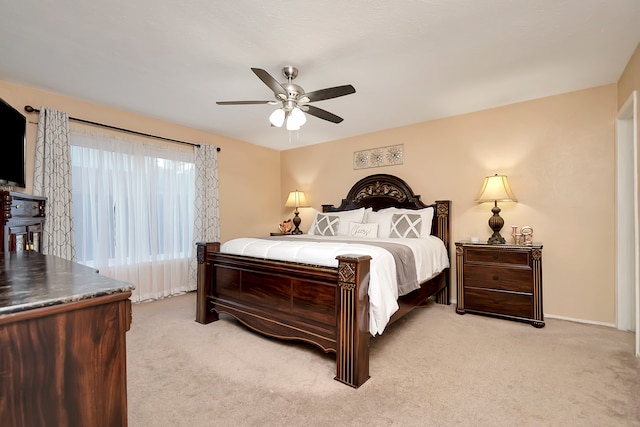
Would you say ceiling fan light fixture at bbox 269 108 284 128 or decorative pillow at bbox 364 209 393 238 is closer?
ceiling fan light fixture at bbox 269 108 284 128

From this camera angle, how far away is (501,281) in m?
3.25

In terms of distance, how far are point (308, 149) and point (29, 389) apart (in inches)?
204

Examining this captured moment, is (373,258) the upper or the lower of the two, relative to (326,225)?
lower

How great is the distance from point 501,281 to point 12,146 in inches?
193

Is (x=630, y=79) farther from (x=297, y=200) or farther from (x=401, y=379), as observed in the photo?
(x=297, y=200)

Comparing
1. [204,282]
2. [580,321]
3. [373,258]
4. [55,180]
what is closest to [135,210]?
[55,180]

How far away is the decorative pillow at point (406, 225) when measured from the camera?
374cm

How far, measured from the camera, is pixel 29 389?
2.24ft

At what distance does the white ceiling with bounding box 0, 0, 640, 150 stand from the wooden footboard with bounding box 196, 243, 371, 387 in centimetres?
165

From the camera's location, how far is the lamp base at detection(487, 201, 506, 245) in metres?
3.39

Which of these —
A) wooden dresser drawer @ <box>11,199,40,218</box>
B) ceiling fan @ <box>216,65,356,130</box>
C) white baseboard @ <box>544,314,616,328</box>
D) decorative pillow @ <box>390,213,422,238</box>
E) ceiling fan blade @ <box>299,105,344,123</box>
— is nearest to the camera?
wooden dresser drawer @ <box>11,199,40,218</box>

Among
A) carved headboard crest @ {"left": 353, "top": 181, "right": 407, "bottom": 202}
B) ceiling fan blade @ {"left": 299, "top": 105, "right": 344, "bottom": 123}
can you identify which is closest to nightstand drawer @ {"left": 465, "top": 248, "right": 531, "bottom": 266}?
carved headboard crest @ {"left": 353, "top": 181, "right": 407, "bottom": 202}

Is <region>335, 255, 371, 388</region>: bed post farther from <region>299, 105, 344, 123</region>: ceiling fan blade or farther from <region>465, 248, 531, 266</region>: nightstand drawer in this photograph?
<region>465, 248, 531, 266</region>: nightstand drawer

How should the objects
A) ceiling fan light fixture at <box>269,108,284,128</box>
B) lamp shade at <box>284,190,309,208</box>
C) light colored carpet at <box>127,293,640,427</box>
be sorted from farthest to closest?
lamp shade at <box>284,190,309,208</box>
ceiling fan light fixture at <box>269,108,284,128</box>
light colored carpet at <box>127,293,640,427</box>
